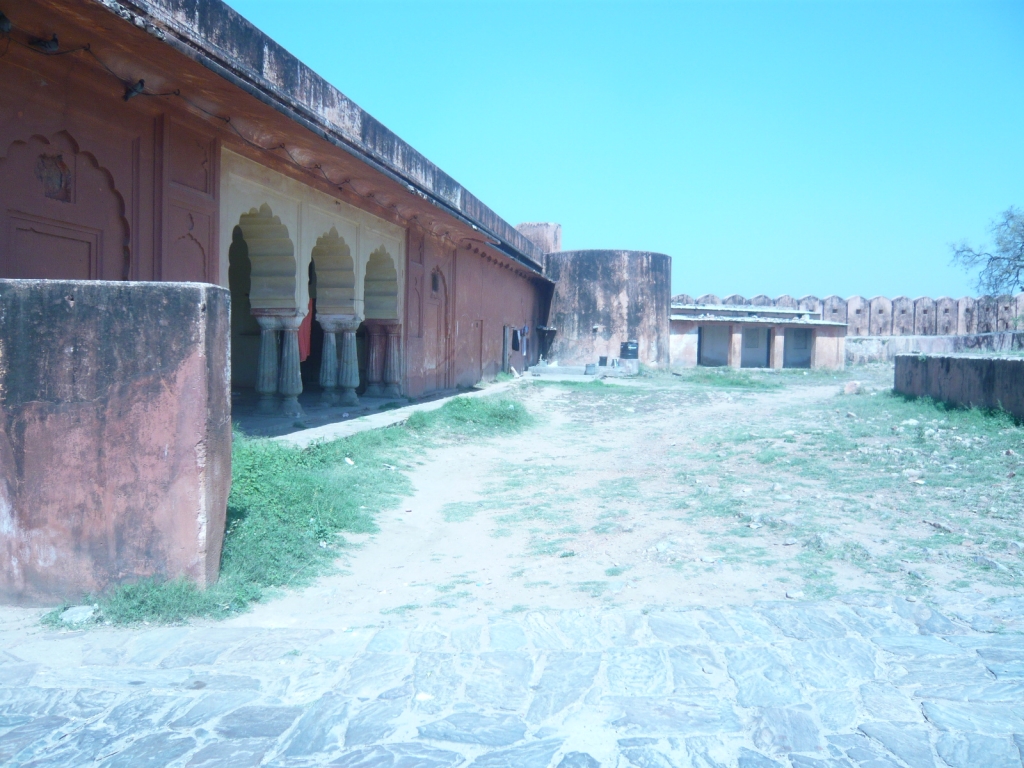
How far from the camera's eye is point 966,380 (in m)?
10.6

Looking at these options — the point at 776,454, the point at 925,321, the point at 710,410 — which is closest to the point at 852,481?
the point at 776,454

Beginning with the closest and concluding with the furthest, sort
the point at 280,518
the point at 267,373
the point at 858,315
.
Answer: the point at 280,518 < the point at 267,373 < the point at 858,315

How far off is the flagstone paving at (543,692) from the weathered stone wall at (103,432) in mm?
369

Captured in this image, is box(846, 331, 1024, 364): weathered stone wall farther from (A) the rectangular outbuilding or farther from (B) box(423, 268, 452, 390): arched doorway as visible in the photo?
(B) box(423, 268, 452, 390): arched doorway

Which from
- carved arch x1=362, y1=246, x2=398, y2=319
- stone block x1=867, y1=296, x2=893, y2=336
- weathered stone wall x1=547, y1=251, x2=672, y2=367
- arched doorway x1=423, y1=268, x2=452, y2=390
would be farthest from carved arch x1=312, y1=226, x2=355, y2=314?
stone block x1=867, y1=296, x2=893, y2=336

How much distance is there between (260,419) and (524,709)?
6.51 metres

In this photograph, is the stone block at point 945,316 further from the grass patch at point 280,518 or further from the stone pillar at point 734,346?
the grass patch at point 280,518

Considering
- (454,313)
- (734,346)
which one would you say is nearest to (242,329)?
(454,313)

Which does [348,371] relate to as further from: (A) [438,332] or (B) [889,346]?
(B) [889,346]

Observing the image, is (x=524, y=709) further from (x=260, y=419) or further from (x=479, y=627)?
(x=260, y=419)

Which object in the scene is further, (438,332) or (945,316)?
(945,316)

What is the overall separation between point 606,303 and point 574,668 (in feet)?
71.0

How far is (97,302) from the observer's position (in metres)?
3.47

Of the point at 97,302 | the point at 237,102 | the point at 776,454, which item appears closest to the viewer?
the point at 97,302
